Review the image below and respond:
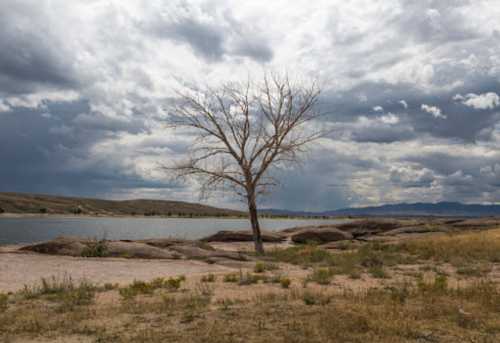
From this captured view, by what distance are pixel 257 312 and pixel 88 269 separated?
35.3 feet

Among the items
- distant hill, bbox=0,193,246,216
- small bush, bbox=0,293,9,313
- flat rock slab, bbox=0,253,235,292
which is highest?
distant hill, bbox=0,193,246,216

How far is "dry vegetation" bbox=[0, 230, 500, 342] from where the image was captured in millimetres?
8039

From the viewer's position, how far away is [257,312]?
9656 mm

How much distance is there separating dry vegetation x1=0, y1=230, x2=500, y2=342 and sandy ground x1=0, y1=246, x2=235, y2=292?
4.82 feet

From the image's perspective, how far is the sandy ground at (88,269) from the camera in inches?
635

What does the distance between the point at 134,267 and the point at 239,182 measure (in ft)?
29.1

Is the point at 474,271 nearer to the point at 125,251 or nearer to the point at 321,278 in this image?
the point at 321,278

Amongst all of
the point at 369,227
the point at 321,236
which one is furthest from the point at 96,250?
the point at 369,227

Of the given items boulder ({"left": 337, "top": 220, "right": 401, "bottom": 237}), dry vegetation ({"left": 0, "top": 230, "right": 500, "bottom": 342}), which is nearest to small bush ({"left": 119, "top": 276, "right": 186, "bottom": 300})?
dry vegetation ({"left": 0, "top": 230, "right": 500, "bottom": 342})

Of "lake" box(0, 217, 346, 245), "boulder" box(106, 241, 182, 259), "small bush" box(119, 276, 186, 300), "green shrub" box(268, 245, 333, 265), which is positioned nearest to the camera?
"small bush" box(119, 276, 186, 300)

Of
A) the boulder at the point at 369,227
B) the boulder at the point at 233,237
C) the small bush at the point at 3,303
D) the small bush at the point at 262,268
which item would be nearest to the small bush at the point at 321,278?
the small bush at the point at 262,268

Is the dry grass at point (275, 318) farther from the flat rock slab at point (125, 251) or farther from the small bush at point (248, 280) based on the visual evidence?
the flat rock slab at point (125, 251)

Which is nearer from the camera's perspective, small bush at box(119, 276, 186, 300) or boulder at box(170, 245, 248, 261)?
small bush at box(119, 276, 186, 300)

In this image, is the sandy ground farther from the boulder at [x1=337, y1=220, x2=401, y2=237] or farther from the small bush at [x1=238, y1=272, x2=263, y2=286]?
the boulder at [x1=337, y1=220, x2=401, y2=237]
